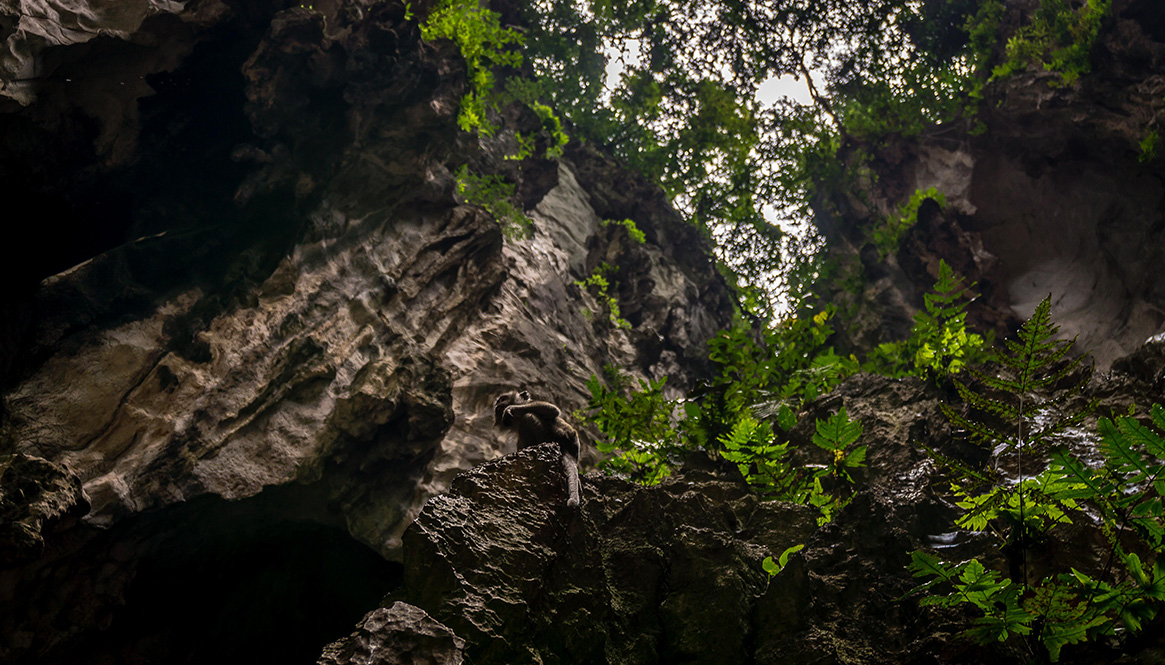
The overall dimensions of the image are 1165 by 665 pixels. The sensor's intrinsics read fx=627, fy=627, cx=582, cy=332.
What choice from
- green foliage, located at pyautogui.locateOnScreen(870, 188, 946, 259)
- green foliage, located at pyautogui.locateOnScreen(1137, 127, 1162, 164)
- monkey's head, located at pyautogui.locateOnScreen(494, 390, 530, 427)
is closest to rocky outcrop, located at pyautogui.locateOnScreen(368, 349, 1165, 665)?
monkey's head, located at pyautogui.locateOnScreen(494, 390, 530, 427)

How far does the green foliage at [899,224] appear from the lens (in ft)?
38.7

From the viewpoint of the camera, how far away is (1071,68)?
9.70 metres

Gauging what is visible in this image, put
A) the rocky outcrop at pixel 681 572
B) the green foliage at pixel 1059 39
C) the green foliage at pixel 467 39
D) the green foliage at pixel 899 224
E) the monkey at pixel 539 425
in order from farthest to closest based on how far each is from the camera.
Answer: the green foliage at pixel 899 224
the green foliage at pixel 467 39
the green foliage at pixel 1059 39
the monkey at pixel 539 425
the rocky outcrop at pixel 681 572

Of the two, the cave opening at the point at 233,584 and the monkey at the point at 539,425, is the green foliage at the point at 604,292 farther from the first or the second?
the cave opening at the point at 233,584

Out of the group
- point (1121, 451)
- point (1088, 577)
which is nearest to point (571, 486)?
point (1088, 577)

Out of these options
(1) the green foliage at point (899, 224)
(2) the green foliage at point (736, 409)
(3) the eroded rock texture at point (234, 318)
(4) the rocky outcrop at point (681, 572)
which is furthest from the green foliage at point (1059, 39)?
(3) the eroded rock texture at point (234, 318)

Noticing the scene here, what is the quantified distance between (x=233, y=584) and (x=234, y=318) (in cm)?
283

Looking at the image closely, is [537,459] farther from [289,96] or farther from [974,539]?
A: [289,96]

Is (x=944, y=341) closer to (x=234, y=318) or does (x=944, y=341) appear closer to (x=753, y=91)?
(x=234, y=318)

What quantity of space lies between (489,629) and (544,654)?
0.95ft

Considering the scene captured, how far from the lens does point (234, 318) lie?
7.07 metres

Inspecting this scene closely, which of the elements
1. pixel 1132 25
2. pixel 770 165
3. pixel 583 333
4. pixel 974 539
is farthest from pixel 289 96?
pixel 1132 25

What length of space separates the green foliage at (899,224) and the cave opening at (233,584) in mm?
11015

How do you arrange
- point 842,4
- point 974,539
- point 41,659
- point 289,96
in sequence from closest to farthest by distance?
point 974,539 < point 41,659 < point 289,96 < point 842,4
